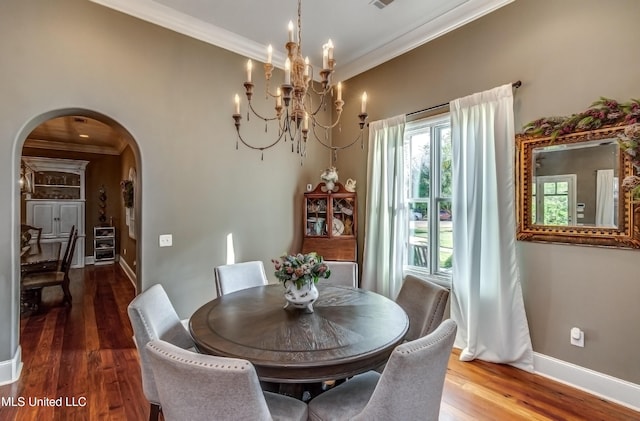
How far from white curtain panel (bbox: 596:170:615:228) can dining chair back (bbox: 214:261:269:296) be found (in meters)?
2.77

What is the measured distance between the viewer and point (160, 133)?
3.11 meters

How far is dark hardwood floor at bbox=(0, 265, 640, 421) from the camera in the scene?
6.91 ft

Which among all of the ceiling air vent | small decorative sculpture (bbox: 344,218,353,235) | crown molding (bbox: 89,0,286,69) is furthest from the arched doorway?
the ceiling air vent

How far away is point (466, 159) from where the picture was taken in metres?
2.93

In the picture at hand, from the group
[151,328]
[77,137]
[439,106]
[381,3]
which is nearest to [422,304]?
[151,328]

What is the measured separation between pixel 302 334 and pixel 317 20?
3.02 meters

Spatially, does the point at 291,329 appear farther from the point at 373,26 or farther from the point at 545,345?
the point at 373,26

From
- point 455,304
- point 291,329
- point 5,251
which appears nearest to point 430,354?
point 291,329

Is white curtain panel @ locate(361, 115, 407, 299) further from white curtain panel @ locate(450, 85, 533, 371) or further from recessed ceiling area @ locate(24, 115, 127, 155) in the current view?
recessed ceiling area @ locate(24, 115, 127, 155)

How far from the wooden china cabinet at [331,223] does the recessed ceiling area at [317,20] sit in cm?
172

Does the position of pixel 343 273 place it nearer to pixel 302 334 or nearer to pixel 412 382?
pixel 302 334

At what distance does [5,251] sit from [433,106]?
13.3ft

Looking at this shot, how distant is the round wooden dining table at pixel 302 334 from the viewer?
4.54 feet

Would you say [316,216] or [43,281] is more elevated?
[316,216]
